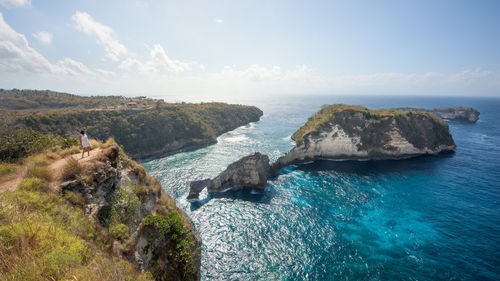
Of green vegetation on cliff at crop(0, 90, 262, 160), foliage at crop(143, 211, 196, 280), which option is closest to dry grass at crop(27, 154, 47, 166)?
foliage at crop(143, 211, 196, 280)

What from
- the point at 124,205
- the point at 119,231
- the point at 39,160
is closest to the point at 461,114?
the point at 124,205

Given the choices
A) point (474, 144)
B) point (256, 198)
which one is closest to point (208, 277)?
point (256, 198)

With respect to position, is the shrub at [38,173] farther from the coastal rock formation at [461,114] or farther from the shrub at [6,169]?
the coastal rock formation at [461,114]

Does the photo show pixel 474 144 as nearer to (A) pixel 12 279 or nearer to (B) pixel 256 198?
(B) pixel 256 198

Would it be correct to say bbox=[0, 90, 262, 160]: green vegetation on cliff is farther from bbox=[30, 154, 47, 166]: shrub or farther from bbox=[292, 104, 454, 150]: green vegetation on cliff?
bbox=[30, 154, 47, 166]: shrub

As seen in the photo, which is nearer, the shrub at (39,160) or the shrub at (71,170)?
the shrub at (71,170)

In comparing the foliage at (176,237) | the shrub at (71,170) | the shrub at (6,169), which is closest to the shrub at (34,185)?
the shrub at (71,170)
